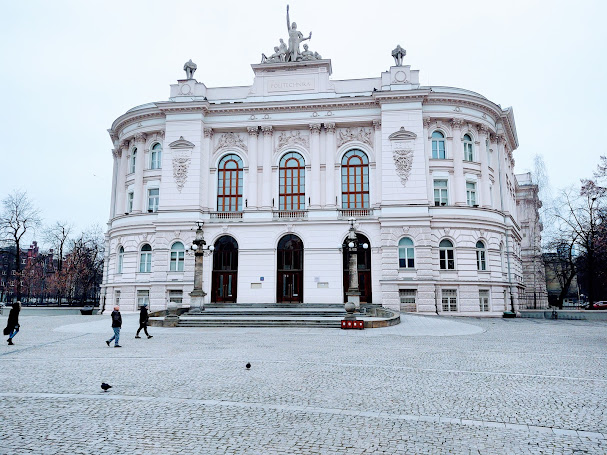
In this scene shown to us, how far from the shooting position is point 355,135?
3972 centimetres

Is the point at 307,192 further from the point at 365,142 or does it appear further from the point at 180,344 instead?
the point at 180,344

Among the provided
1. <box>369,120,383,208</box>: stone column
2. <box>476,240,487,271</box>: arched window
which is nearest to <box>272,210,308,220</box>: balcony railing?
<box>369,120,383,208</box>: stone column

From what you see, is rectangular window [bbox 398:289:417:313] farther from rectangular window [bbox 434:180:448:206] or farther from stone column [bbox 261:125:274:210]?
stone column [bbox 261:125:274:210]

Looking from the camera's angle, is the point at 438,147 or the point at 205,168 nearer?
the point at 438,147

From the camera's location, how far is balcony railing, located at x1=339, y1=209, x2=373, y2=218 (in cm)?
3822

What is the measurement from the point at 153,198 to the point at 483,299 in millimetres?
29045

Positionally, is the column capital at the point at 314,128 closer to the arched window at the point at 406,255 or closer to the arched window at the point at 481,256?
the arched window at the point at 406,255

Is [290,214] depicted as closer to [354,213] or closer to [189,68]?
[354,213]

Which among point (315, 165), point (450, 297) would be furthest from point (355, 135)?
point (450, 297)

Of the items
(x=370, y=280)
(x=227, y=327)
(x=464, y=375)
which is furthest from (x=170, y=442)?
(x=370, y=280)

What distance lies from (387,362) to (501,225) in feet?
99.8

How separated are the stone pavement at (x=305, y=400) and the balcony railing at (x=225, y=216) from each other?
75.3 ft

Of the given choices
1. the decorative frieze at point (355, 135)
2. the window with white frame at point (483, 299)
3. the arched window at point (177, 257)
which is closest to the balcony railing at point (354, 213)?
the decorative frieze at point (355, 135)

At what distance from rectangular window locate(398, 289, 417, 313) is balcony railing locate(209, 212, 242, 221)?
14.5 metres
